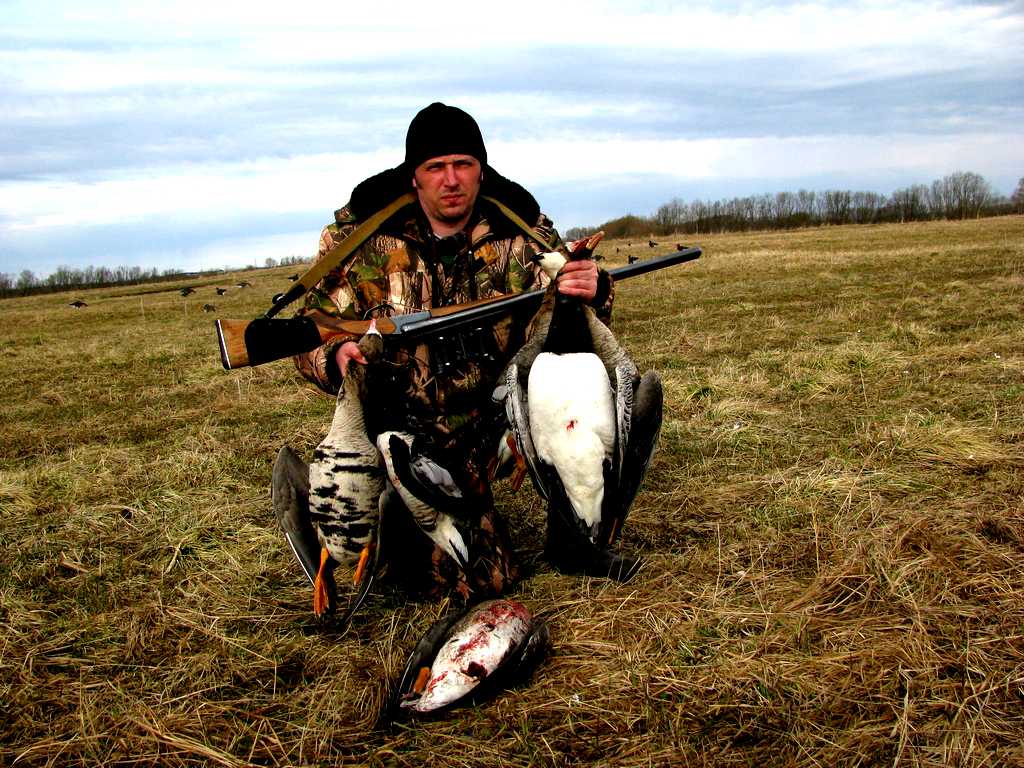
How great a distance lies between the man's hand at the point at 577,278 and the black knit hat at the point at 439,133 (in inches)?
38.4

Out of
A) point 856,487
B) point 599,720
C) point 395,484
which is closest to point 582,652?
point 599,720

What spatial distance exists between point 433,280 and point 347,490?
4.47 ft

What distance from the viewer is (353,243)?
12.9ft

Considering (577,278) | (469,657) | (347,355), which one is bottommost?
(469,657)

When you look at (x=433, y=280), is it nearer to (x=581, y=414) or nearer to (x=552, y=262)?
(x=552, y=262)

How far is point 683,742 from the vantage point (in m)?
2.68

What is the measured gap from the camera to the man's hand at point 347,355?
11.4ft

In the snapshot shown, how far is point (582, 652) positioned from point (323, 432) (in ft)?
13.5

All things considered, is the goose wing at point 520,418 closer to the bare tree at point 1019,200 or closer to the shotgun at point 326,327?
the shotgun at point 326,327

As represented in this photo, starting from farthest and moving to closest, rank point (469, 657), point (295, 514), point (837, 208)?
point (837, 208) < point (295, 514) < point (469, 657)

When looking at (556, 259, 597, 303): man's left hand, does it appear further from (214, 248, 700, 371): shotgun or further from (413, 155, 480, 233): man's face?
(413, 155, 480, 233): man's face

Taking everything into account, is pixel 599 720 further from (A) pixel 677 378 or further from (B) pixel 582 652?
(A) pixel 677 378

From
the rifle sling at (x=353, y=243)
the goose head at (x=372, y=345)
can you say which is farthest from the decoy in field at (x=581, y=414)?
the rifle sling at (x=353, y=243)

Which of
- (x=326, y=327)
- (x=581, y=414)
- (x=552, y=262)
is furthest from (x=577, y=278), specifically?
(x=326, y=327)
